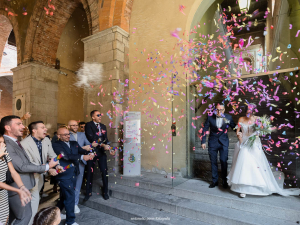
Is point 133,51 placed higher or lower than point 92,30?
lower

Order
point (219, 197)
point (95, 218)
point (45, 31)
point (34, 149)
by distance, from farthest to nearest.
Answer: point (45, 31) < point (95, 218) < point (219, 197) < point (34, 149)

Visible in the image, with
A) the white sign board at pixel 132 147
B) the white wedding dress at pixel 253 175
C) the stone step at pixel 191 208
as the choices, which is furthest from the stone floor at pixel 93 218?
the white wedding dress at pixel 253 175

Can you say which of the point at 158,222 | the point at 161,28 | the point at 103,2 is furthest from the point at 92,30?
the point at 158,222

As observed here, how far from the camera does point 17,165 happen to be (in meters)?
2.15

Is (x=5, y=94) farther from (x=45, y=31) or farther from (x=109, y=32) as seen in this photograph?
(x=109, y=32)

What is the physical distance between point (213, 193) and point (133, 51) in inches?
159

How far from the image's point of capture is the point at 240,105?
6871 millimetres

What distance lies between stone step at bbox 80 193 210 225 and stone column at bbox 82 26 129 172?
1.15m

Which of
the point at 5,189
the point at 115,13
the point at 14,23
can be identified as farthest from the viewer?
the point at 14,23

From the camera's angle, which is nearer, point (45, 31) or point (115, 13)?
point (115, 13)

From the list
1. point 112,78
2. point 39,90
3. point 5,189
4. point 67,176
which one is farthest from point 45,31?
point 5,189

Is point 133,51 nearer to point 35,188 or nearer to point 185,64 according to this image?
point 185,64

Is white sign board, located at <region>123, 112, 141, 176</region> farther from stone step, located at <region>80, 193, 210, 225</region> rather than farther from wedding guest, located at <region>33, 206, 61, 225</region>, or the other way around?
wedding guest, located at <region>33, 206, 61, 225</region>

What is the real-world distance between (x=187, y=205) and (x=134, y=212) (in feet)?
2.92
